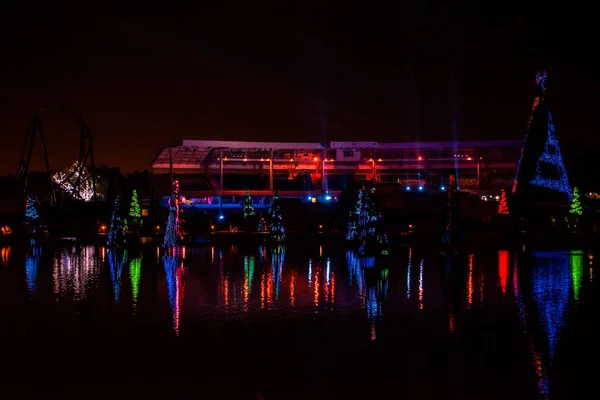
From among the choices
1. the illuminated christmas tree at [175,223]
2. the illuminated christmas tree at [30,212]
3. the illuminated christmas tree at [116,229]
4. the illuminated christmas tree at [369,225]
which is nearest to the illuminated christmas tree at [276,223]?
the illuminated christmas tree at [175,223]

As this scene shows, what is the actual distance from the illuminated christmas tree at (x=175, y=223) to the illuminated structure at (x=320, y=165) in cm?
2274

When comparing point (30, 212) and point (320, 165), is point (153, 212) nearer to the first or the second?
point (30, 212)

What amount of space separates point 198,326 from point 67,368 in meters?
3.47

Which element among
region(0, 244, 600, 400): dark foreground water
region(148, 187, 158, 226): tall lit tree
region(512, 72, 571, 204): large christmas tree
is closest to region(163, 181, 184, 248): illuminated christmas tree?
region(148, 187, 158, 226): tall lit tree

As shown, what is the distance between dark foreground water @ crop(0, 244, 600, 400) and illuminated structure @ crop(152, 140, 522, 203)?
38.9m

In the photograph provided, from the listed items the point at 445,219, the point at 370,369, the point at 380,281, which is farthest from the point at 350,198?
the point at 370,369

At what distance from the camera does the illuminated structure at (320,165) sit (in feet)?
206

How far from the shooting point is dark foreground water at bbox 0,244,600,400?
9.97 meters

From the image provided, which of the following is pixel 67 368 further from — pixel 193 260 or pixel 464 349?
pixel 193 260

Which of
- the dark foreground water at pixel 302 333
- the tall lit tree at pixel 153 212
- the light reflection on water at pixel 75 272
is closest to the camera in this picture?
the dark foreground water at pixel 302 333

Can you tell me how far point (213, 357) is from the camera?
37.5ft

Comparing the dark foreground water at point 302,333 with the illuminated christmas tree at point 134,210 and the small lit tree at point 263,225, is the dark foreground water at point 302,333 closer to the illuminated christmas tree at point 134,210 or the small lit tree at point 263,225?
the small lit tree at point 263,225

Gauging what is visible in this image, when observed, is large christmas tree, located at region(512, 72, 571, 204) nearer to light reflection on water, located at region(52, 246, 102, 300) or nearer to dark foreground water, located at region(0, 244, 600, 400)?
dark foreground water, located at region(0, 244, 600, 400)

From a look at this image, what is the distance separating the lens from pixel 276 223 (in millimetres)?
38031
